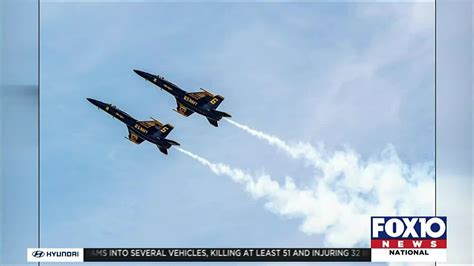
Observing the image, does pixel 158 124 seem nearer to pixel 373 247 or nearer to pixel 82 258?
pixel 82 258

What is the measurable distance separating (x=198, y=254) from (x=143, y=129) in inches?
138

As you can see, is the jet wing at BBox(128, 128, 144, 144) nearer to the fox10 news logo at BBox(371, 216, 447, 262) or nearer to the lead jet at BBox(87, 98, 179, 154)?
the lead jet at BBox(87, 98, 179, 154)

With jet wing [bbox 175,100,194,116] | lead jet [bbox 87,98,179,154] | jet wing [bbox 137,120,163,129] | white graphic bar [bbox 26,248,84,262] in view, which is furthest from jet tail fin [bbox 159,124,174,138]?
white graphic bar [bbox 26,248,84,262]

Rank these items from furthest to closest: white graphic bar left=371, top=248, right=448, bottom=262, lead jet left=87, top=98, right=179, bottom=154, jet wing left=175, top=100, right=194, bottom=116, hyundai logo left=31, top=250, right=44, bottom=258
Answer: jet wing left=175, top=100, right=194, bottom=116 → lead jet left=87, top=98, right=179, bottom=154 → hyundai logo left=31, top=250, right=44, bottom=258 → white graphic bar left=371, top=248, right=448, bottom=262

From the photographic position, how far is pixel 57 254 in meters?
13.1

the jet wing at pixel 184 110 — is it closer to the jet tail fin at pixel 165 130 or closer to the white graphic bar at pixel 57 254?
the jet tail fin at pixel 165 130

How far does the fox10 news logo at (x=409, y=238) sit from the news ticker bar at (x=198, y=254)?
0.42 m

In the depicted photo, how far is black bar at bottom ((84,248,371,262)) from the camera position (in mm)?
12867

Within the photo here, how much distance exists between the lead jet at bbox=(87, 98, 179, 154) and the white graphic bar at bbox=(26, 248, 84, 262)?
3162 mm

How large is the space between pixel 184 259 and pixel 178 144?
9.53 feet

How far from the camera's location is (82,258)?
1307 centimetres

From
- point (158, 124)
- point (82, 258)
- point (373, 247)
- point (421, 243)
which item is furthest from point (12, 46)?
point (421, 243)

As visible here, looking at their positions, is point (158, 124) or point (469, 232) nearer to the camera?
point (469, 232)

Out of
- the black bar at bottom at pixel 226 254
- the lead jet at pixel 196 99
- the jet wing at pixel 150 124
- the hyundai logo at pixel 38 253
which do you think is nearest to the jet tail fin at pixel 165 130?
the jet wing at pixel 150 124
